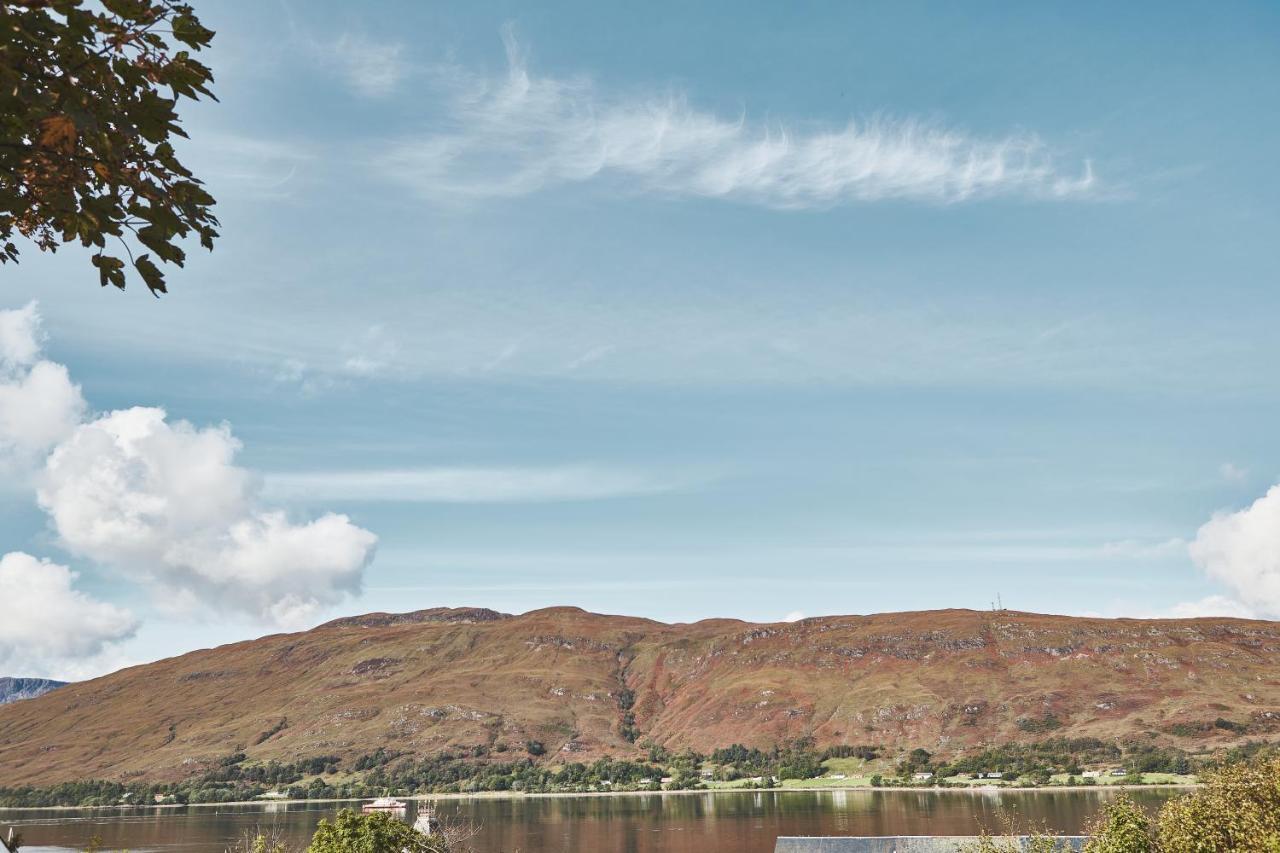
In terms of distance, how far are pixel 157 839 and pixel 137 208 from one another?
765ft

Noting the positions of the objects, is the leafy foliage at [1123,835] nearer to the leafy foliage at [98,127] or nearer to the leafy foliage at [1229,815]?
the leafy foliage at [1229,815]

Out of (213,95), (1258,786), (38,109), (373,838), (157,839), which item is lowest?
(157,839)

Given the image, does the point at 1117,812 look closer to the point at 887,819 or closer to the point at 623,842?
the point at 623,842

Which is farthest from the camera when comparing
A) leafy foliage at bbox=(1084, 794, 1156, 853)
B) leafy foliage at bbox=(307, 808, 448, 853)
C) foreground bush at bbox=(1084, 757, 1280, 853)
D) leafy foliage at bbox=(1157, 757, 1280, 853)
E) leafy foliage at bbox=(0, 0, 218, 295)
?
leafy foliage at bbox=(307, 808, 448, 853)

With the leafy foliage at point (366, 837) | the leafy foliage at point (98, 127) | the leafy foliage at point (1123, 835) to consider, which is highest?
the leafy foliage at point (98, 127)

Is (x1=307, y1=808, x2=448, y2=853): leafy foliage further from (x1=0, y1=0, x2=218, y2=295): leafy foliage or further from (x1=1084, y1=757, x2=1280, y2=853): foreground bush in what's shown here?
(x1=0, y1=0, x2=218, y2=295): leafy foliage

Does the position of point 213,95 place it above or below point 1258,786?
above

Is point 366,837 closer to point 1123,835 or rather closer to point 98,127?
point 1123,835

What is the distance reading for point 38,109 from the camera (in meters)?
5.32

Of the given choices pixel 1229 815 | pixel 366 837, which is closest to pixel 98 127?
pixel 1229 815

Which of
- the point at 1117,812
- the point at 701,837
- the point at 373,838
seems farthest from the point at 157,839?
the point at 1117,812

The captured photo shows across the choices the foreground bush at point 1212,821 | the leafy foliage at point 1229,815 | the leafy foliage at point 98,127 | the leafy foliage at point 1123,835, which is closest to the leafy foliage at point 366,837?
the leafy foliage at point 1123,835

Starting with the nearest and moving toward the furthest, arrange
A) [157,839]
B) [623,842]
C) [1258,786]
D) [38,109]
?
[38,109]
[1258,786]
[623,842]
[157,839]

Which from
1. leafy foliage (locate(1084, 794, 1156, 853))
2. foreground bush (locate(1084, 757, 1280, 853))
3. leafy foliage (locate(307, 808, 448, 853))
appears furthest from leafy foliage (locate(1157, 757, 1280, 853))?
leafy foliage (locate(307, 808, 448, 853))
